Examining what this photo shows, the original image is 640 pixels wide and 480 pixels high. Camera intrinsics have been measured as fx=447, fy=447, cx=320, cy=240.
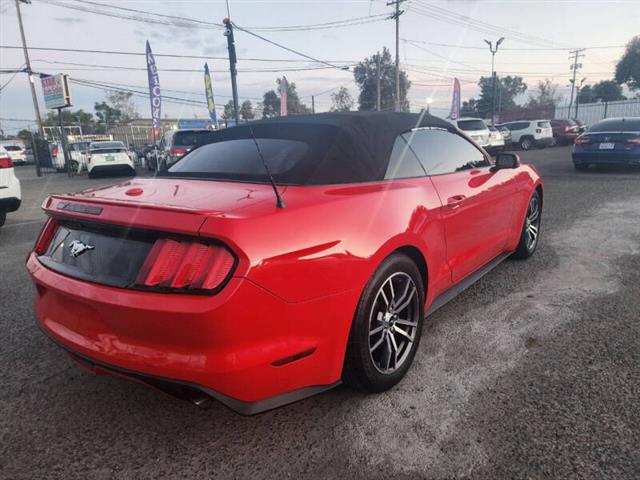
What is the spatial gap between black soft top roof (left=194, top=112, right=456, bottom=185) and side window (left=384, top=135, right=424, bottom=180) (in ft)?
0.11

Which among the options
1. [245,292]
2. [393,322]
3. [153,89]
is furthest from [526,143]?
[245,292]

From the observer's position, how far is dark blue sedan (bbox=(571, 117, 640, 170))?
34.0 feet

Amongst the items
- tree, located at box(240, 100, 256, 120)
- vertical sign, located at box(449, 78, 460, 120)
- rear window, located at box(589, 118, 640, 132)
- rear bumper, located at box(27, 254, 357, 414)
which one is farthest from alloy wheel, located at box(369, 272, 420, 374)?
tree, located at box(240, 100, 256, 120)

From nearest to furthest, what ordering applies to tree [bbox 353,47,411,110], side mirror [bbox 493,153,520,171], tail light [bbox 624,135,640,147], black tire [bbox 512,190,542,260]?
1. side mirror [bbox 493,153,520,171]
2. black tire [bbox 512,190,542,260]
3. tail light [bbox 624,135,640,147]
4. tree [bbox 353,47,411,110]

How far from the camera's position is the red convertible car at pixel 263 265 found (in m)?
1.70

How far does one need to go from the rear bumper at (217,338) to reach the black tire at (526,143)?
23214 millimetres

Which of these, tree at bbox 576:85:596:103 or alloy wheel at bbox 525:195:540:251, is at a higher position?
tree at bbox 576:85:596:103

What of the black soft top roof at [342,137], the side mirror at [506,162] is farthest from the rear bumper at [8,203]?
the side mirror at [506,162]

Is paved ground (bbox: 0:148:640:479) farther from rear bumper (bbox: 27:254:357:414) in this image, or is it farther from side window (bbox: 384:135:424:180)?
side window (bbox: 384:135:424:180)

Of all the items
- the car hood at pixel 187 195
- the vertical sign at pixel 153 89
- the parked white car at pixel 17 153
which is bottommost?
the parked white car at pixel 17 153

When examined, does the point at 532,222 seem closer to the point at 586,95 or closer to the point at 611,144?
the point at 611,144

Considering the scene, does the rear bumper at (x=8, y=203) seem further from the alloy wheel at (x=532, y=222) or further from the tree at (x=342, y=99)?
the tree at (x=342, y=99)

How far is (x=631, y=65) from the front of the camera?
171ft

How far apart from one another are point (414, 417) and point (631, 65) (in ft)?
213
